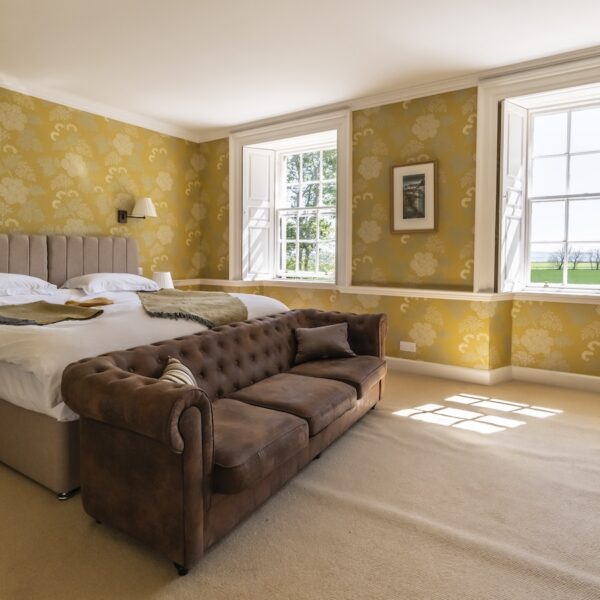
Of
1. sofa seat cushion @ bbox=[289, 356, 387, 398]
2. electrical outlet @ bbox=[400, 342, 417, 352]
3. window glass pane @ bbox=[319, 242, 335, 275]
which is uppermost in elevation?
window glass pane @ bbox=[319, 242, 335, 275]

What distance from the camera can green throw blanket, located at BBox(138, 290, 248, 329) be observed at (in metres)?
2.80

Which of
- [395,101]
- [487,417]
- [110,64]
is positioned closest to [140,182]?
[110,64]

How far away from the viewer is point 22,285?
Answer: 3684 mm

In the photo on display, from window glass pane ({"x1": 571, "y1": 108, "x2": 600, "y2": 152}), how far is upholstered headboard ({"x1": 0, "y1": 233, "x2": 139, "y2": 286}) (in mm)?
4510

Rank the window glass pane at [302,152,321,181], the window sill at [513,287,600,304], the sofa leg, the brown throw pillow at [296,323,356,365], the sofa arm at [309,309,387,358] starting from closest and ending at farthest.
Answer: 1. the sofa leg
2. the brown throw pillow at [296,323,356,365]
3. the sofa arm at [309,309,387,358]
4. the window sill at [513,287,600,304]
5. the window glass pane at [302,152,321,181]

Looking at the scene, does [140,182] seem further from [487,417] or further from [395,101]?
[487,417]

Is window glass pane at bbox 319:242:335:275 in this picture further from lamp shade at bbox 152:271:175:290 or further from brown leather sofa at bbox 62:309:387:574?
brown leather sofa at bbox 62:309:387:574

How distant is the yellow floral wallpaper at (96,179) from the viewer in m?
4.13

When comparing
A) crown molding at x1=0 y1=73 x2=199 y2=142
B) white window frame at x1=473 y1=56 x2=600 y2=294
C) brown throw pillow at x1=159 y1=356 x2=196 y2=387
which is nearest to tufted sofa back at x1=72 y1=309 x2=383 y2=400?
brown throw pillow at x1=159 y1=356 x2=196 y2=387

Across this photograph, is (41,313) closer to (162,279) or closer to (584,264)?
(162,279)

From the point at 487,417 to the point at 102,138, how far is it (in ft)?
15.1

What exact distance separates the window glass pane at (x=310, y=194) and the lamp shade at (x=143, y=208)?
1.80 m

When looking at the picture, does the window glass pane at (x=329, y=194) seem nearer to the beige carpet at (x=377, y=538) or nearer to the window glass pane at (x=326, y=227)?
the window glass pane at (x=326, y=227)

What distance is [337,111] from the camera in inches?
185
